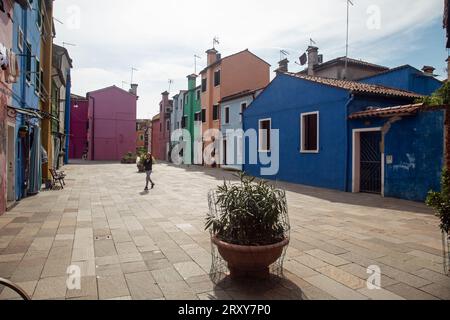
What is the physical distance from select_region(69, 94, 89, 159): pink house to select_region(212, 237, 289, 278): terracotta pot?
4401cm

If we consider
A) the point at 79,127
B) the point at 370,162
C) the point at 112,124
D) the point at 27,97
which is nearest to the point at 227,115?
the point at 370,162

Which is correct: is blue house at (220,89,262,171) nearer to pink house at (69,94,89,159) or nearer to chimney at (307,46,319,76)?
chimney at (307,46,319,76)

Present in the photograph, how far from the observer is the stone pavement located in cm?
373

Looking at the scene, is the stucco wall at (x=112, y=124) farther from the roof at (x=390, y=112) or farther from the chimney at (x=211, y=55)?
the roof at (x=390, y=112)

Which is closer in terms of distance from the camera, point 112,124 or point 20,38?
point 20,38

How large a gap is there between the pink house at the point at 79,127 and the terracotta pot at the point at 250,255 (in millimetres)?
44007

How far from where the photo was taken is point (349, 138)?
12828 mm

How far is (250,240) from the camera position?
12.5 feet

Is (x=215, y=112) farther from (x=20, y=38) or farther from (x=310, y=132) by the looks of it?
(x=20, y=38)

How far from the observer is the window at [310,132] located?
1470 centimetres

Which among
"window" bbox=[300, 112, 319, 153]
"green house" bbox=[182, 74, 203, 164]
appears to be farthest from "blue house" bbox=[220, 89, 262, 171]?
"window" bbox=[300, 112, 319, 153]

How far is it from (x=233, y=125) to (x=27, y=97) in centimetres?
1571
